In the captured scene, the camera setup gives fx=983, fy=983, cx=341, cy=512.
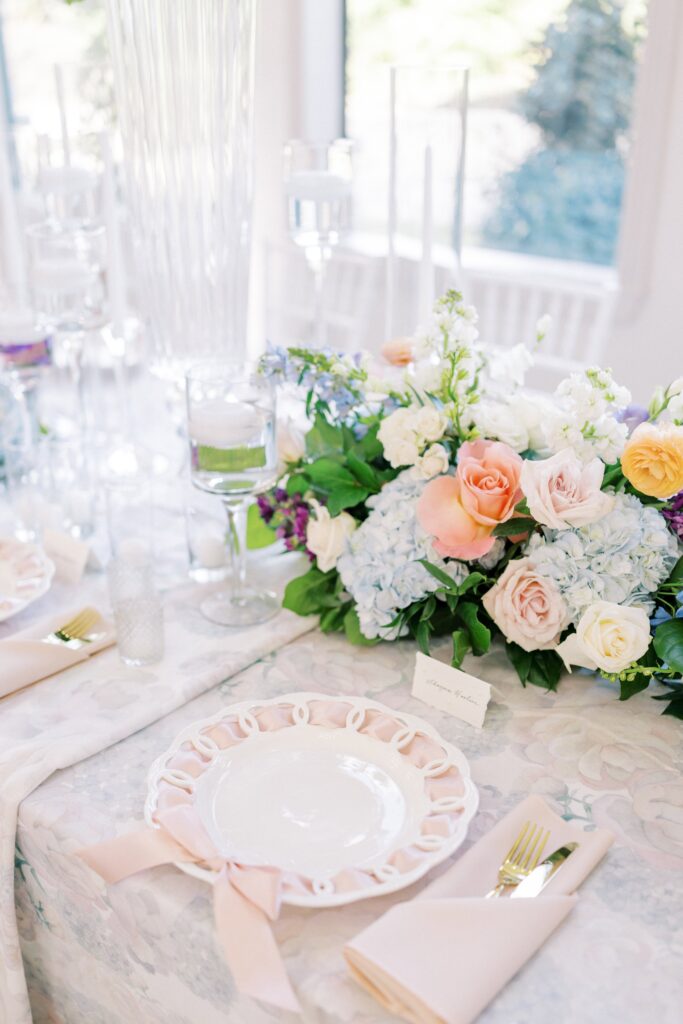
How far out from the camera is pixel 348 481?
109 cm

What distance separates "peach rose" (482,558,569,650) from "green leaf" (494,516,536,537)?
0.10 feet

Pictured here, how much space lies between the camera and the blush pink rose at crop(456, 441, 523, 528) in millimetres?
920

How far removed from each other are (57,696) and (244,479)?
293 mm

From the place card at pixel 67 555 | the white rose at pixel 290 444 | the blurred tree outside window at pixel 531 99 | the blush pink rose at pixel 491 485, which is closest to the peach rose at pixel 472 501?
the blush pink rose at pixel 491 485

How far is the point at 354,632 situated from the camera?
1.06 metres

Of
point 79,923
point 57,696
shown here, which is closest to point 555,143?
point 57,696

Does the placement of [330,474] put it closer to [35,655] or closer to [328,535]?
[328,535]

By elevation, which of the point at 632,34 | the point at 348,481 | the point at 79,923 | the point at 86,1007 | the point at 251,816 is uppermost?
the point at 632,34

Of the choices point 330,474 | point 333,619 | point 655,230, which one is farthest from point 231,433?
point 655,230

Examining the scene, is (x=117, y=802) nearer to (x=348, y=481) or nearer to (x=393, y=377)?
(x=348, y=481)

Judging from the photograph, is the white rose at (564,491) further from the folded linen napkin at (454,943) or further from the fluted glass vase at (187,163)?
the fluted glass vase at (187,163)

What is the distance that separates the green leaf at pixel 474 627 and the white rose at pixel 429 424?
0.57 feet

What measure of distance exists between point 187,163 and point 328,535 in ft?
1.85

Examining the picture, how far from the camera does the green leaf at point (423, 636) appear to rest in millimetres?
1000
